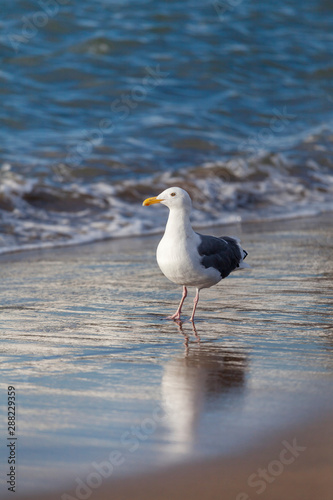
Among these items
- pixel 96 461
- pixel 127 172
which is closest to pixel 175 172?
pixel 127 172

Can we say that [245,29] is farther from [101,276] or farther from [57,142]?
[101,276]

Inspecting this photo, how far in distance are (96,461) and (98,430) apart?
0.86ft

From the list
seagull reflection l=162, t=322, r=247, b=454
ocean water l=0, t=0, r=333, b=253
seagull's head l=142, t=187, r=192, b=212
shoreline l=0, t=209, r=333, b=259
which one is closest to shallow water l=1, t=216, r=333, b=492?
seagull reflection l=162, t=322, r=247, b=454

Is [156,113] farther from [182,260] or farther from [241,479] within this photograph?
[241,479]

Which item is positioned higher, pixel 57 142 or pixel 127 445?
pixel 127 445

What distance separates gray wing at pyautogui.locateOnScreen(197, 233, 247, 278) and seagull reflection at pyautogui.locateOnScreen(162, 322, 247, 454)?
664 millimetres

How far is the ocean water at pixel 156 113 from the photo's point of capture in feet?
31.9

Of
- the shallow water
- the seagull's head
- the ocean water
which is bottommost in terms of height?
the ocean water

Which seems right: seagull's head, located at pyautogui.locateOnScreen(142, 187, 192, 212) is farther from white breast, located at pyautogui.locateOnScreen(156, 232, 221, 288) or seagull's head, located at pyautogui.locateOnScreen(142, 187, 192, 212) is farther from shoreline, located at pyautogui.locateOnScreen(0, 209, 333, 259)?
shoreline, located at pyautogui.locateOnScreen(0, 209, 333, 259)

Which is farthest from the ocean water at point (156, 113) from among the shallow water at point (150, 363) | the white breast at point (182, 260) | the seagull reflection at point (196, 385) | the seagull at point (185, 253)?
the seagull reflection at point (196, 385)

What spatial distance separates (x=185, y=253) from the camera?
4.67 meters

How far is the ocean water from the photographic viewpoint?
973cm

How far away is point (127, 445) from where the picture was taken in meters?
2.93

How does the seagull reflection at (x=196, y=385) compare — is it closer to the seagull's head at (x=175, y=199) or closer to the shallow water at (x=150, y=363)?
the shallow water at (x=150, y=363)
